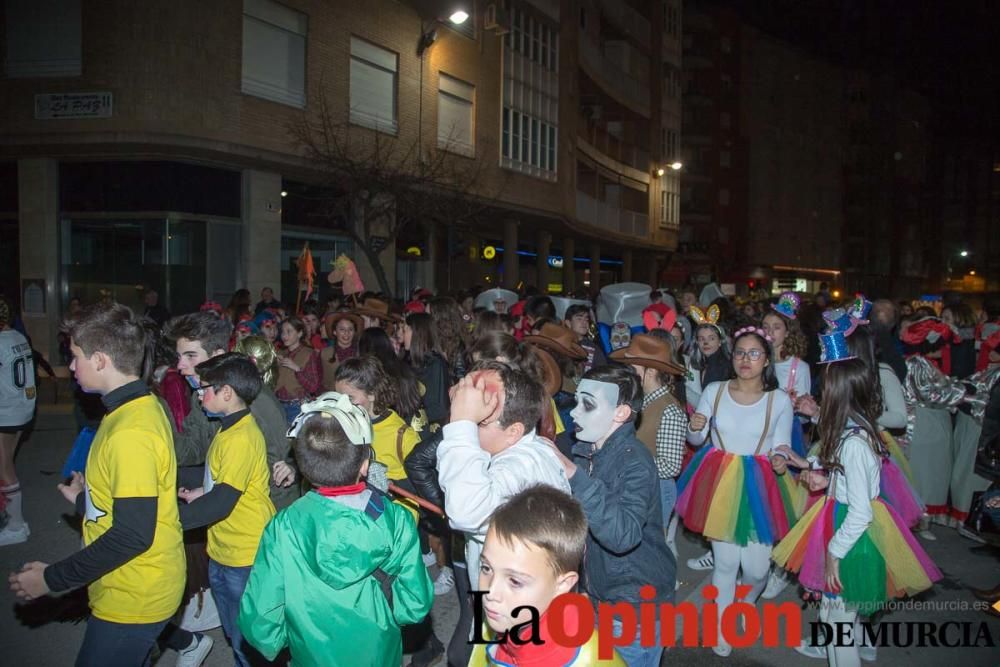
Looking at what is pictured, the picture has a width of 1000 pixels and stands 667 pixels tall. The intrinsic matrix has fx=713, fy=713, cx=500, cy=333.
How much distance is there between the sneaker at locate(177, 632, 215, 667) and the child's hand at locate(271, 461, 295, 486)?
3.33ft

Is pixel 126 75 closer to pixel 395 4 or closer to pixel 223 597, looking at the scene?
pixel 395 4

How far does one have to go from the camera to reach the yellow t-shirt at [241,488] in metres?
3.66

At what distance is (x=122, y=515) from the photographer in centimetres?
291

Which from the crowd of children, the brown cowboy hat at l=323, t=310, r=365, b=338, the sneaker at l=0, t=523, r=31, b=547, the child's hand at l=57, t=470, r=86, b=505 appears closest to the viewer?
the crowd of children

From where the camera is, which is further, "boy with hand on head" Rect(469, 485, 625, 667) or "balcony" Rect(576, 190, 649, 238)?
"balcony" Rect(576, 190, 649, 238)

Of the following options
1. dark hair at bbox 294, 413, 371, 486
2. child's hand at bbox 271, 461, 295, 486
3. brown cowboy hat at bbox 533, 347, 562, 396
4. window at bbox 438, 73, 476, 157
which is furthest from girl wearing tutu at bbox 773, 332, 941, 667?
window at bbox 438, 73, 476, 157

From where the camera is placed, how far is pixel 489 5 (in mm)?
22094

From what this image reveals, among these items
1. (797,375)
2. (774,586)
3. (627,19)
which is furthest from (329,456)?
(627,19)

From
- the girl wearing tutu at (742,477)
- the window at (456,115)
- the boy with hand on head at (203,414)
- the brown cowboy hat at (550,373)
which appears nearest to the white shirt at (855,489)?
the girl wearing tutu at (742,477)

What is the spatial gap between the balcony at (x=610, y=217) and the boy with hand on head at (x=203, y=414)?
87.7ft

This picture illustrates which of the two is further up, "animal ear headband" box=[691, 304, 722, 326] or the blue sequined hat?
"animal ear headband" box=[691, 304, 722, 326]

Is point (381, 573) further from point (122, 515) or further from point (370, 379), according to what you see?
point (370, 379)

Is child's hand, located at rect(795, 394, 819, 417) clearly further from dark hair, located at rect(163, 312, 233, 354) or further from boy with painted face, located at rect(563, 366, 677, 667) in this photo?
dark hair, located at rect(163, 312, 233, 354)

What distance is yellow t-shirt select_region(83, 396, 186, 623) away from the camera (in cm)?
295
